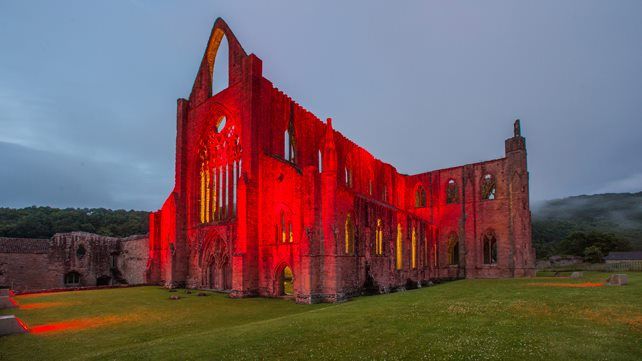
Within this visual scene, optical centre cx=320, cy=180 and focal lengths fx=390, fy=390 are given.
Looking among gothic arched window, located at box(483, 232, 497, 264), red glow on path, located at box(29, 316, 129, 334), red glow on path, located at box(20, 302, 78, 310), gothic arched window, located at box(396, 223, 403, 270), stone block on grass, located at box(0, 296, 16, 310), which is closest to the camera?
red glow on path, located at box(29, 316, 129, 334)

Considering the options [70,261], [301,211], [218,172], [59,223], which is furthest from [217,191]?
[59,223]

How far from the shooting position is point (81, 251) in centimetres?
3659

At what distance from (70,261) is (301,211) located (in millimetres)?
26533

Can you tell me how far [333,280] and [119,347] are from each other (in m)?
10.9

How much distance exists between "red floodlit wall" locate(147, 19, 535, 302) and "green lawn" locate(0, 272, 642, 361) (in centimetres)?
567

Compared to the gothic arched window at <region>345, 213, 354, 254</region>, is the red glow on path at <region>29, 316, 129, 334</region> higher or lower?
lower

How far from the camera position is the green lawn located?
795 centimetres

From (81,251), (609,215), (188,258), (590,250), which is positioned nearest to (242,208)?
(188,258)

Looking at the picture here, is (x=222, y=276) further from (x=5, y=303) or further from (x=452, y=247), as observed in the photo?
(x=452, y=247)

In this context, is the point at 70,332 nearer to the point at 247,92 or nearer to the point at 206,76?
the point at 247,92

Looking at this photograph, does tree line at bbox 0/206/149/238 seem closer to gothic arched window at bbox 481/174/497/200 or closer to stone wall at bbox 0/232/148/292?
stone wall at bbox 0/232/148/292

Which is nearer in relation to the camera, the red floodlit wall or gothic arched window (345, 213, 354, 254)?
the red floodlit wall

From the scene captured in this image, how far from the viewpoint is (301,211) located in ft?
70.1

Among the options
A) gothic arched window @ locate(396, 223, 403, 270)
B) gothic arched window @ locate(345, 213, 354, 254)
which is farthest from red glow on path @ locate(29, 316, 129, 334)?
gothic arched window @ locate(396, 223, 403, 270)
